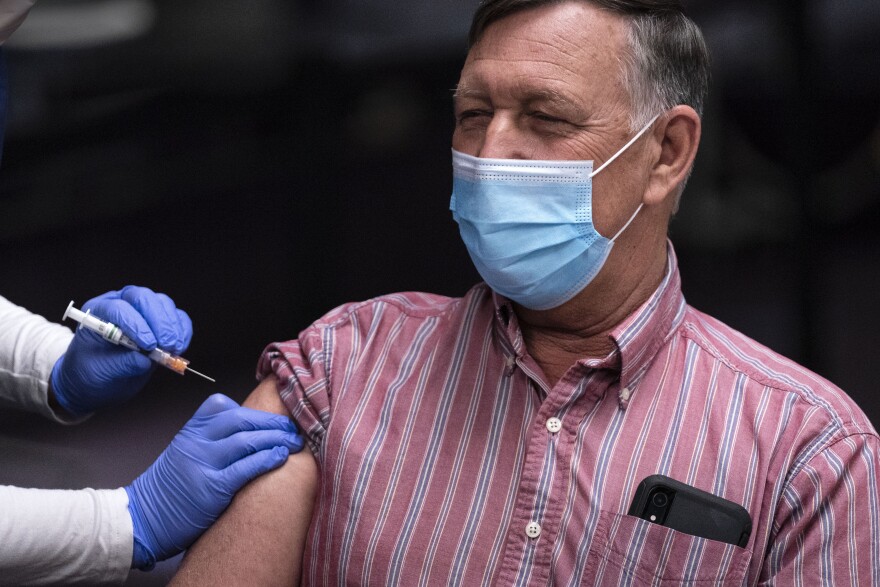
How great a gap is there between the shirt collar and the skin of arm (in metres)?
0.43

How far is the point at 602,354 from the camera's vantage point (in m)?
1.85

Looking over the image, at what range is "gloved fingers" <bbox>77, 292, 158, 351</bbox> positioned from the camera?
2.02 m

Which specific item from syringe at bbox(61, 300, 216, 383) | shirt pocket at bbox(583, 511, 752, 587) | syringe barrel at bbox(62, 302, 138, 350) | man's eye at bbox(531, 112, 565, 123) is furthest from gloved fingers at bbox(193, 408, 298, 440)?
man's eye at bbox(531, 112, 565, 123)

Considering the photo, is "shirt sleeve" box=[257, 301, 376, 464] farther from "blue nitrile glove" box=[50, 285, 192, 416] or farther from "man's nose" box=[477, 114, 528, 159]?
"man's nose" box=[477, 114, 528, 159]

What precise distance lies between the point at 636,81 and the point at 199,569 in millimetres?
1130

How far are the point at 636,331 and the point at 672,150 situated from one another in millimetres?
343

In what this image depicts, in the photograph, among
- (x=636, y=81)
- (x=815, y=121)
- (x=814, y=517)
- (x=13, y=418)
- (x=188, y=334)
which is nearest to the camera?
(x=814, y=517)

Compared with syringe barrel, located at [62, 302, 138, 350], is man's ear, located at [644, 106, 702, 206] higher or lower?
higher

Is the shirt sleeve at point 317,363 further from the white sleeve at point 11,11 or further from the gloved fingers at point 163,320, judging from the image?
the white sleeve at point 11,11

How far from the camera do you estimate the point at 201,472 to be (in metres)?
1.91

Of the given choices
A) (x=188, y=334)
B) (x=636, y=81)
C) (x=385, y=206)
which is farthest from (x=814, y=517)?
(x=385, y=206)

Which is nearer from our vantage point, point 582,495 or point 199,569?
point 582,495

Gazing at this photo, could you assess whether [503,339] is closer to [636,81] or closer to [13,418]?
[636,81]

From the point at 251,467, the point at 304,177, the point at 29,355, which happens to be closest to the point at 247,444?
the point at 251,467
